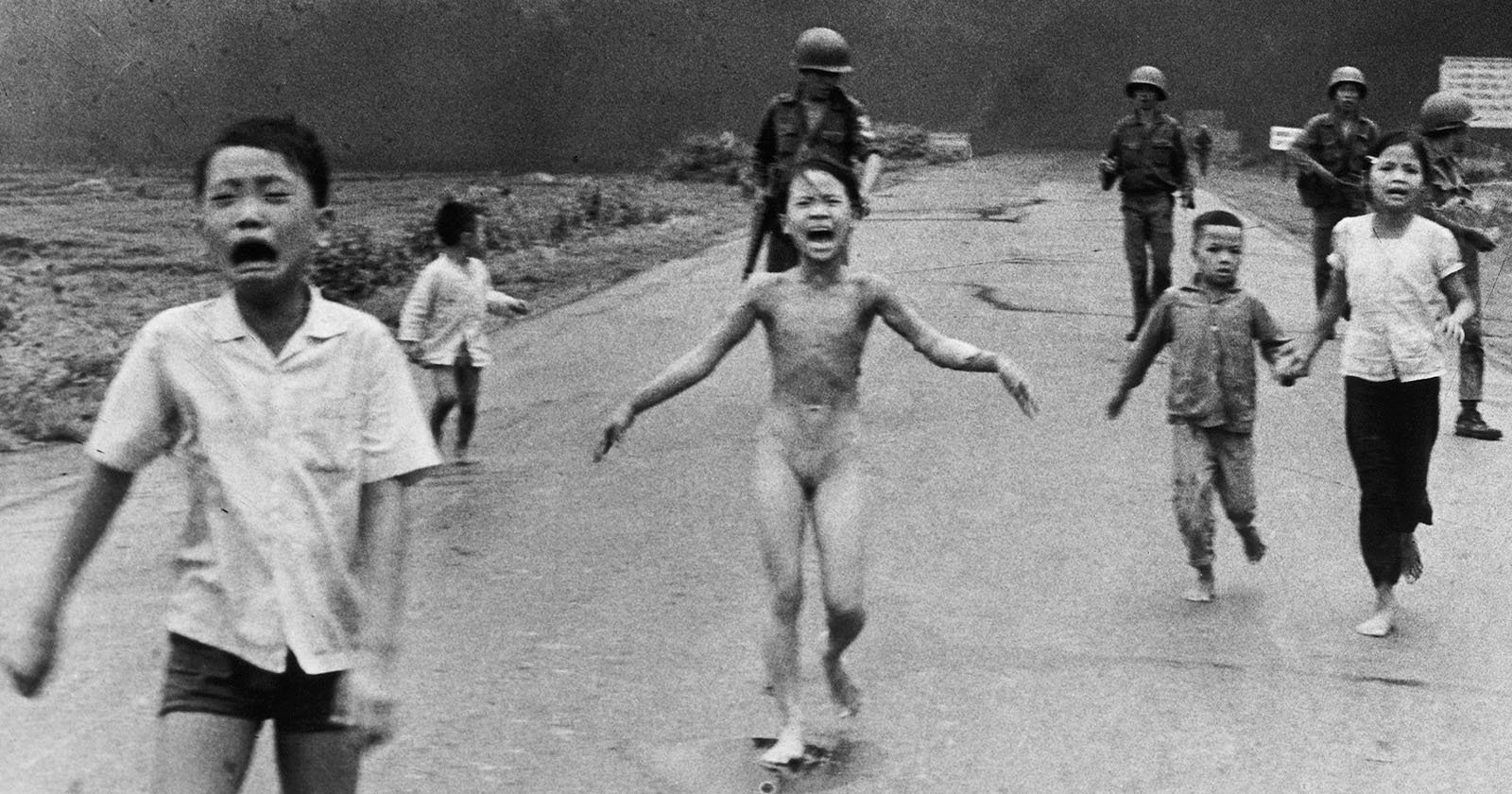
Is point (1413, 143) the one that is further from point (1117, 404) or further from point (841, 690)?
point (841, 690)

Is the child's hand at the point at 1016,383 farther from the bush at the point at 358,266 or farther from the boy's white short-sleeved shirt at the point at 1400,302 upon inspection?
the bush at the point at 358,266

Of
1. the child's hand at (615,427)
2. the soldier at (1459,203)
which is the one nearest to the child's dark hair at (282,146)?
the child's hand at (615,427)

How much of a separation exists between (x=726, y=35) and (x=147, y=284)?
12.4m

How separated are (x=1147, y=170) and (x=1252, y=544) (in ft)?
17.3

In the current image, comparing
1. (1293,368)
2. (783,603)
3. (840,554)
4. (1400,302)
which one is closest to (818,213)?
(840,554)

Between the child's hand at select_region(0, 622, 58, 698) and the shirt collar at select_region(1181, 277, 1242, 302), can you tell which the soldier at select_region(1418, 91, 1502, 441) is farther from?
the child's hand at select_region(0, 622, 58, 698)

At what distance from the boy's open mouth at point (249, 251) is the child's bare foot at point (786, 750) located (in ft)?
7.48

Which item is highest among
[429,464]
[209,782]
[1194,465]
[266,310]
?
[266,310]

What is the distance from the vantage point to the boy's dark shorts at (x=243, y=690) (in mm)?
3256

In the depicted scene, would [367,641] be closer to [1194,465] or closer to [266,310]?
[266,310]

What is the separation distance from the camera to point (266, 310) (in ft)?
11.3

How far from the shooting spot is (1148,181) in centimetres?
1192

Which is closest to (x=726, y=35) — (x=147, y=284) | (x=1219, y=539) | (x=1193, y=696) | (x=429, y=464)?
(x=147, y=284)

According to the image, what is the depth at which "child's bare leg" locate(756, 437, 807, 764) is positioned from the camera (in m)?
5.10
